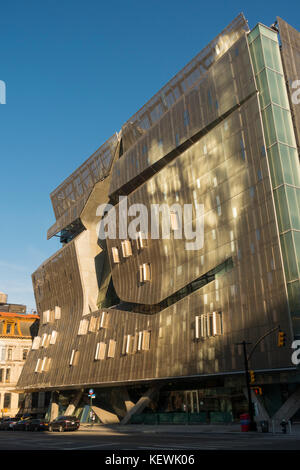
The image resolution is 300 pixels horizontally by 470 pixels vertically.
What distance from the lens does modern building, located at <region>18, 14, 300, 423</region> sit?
36.5 m

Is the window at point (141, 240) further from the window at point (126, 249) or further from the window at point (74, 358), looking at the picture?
the window at point (74, 358)

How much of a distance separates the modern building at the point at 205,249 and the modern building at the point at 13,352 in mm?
31362

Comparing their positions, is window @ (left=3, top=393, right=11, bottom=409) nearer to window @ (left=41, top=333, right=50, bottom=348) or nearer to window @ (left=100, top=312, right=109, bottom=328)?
window @ (left=41, top=333, right=50, bottom=348)

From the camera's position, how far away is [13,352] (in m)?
93.5

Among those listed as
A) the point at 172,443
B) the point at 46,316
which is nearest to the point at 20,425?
the point at 46,316

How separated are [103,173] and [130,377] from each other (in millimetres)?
32757

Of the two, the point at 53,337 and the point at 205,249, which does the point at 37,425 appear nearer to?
the point at 53,337

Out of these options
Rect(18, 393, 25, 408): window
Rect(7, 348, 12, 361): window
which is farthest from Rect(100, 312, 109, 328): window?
Rect(18, 393, 25, 408): window

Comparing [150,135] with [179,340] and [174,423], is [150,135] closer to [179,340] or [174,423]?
[179,340]

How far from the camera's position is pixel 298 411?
1399 inches

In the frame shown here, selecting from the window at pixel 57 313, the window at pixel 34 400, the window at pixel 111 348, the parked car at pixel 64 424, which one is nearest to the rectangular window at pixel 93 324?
the window at pixel 111 348

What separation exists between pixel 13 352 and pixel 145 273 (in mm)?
55139

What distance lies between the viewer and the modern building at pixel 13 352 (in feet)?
297

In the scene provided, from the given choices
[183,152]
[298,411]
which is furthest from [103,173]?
[298,411]
